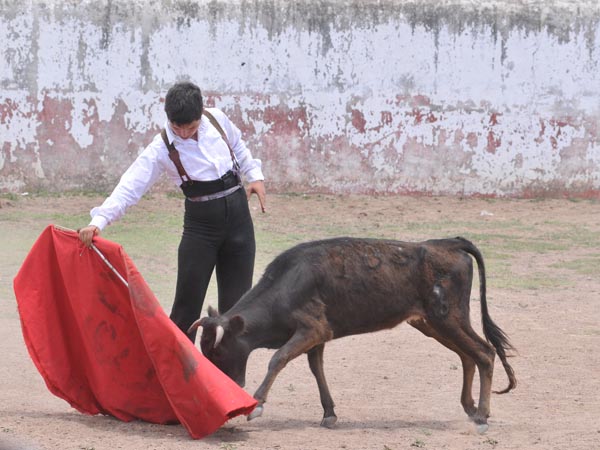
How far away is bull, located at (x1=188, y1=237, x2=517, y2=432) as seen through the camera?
271 inches

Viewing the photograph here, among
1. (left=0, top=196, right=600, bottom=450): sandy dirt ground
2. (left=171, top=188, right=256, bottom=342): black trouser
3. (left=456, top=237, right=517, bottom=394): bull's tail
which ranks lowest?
(left=0, top=196, right=600, bottom=450): sandy dirt ground

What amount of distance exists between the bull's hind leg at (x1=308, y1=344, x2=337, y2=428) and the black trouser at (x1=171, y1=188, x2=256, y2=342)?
634 millimetres

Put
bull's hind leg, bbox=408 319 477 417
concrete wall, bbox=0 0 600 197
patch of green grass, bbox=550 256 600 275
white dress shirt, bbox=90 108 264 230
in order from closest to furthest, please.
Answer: white dress shirt, bbox=90 108 264 230 < bull's hind leg, bbox=408 319 477 417 < patch of green grass, bbox=550 256 600 275 < concrete wall, bbox=0 0 600 197

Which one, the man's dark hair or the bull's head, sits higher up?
the man's dark hair

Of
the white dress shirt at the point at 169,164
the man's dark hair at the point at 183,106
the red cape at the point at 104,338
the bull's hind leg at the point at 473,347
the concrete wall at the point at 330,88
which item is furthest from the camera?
the concrete wall at the point at 330,88

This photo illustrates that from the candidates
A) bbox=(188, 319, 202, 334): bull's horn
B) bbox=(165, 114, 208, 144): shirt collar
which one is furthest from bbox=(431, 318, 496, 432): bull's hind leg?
bbox=(165, 114, 208, 144): shirt collar

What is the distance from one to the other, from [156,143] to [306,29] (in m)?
13.9

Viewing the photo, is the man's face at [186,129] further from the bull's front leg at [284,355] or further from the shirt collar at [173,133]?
the bull's front leg at [284,355]

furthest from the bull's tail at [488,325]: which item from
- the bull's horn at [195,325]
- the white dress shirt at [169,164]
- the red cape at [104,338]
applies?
the red cape at [104,338]

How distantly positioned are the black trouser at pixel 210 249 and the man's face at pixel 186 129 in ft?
1.47

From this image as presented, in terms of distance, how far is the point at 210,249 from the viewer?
273 inches

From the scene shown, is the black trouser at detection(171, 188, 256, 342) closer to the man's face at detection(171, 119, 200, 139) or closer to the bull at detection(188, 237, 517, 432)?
the bull at detection(188, 237, 517, 432)

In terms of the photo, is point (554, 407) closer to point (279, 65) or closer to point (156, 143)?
point (156, 143)

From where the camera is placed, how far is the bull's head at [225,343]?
22.2 ft
